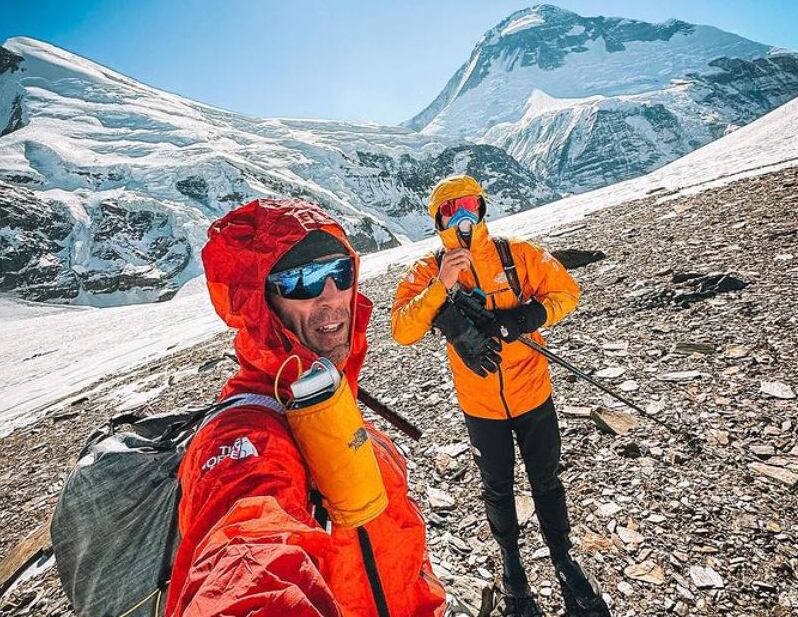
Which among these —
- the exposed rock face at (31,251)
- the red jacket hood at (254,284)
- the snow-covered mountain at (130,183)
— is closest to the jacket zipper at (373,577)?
the red jacket hood at (254,284)

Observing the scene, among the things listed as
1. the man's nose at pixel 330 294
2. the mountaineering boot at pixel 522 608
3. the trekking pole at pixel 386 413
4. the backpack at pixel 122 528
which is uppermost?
the man's nose at pixel 330 294

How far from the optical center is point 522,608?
10.9ft

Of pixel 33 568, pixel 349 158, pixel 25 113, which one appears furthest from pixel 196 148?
pixel 33 568

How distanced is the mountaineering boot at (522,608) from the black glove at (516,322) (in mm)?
2126

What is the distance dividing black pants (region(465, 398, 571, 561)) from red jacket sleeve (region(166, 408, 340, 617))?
2.37 metres

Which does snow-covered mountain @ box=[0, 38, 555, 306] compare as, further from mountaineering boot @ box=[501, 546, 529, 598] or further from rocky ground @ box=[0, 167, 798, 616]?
mountaineering boot @ box=[501, 546, 529, 598]

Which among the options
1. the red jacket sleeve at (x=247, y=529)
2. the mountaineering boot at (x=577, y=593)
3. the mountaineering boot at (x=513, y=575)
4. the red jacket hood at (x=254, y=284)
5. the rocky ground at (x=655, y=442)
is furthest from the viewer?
the mountaineering boot at (x=513, y=575)

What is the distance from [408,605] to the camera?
2.05 metres

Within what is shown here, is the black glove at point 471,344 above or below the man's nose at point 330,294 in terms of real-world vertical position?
below

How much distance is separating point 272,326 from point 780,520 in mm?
4330

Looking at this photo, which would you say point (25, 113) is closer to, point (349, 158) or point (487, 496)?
point (349, 158)

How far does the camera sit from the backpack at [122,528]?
1.65 meters

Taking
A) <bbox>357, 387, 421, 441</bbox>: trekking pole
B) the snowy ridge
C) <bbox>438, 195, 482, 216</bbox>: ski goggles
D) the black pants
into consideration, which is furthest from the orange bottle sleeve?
the snowy ridge

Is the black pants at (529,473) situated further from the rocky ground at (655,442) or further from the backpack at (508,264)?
the backpack at (508,264)
